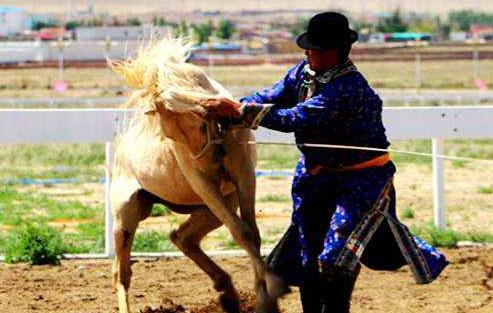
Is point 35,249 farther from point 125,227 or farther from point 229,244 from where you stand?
point 125,227

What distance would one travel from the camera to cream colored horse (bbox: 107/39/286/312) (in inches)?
274

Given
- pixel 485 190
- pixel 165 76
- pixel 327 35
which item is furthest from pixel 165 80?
pixel 485 190

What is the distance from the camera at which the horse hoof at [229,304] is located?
8008 millimetres

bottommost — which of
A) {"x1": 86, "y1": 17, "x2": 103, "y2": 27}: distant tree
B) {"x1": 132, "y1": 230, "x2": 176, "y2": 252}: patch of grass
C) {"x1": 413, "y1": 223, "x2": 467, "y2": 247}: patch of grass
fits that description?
{"x1": 86, "y1": 17, "x2": 103, "y2": 27}: distant tree

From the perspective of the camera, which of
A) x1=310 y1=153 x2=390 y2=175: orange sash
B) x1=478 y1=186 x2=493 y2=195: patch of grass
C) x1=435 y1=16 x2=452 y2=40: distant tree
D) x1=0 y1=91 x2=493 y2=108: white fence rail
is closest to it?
x1=310 y1=153 x2=390 y2=175: orange sash

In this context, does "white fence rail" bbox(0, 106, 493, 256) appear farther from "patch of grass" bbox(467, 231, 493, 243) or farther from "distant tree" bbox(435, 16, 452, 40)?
"distant tree" bbox(435, 16, 452, 40)

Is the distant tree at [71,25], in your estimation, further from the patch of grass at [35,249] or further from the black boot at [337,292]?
the black boot at [337,292]

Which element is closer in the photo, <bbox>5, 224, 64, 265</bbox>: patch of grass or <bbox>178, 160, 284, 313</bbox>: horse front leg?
<bbox>178, 160, 284, 313</bbox>: horse front leg

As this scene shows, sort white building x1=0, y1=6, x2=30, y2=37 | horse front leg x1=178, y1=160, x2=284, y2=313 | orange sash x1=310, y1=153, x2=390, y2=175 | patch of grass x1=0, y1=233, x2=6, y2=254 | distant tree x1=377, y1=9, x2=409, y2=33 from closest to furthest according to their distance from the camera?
orange sash x1=310, y1=153, x2=390, y2=175 < horse front leg x1=178, y1=160, x2=284, y2=313 < patch of grass x1=0, y1=233, x2=6, y2=254 < distant tree x1=377, y1=9, x2=409, y2=33 < white building x1=0, y1=6, x2=30, y2=37

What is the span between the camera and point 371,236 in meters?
6.47

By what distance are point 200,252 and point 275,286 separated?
1.52 metres

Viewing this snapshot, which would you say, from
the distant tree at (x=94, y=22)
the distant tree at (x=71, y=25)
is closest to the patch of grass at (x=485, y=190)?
the distant tree at (x=71, y=25)

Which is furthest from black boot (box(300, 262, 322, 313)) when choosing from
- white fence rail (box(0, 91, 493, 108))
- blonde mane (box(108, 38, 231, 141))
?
white fence rail (box(0, 91, 493, 108))

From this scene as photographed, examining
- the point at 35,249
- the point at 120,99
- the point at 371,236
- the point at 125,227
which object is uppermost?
the point at 371,236
